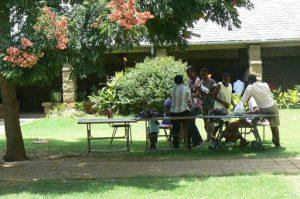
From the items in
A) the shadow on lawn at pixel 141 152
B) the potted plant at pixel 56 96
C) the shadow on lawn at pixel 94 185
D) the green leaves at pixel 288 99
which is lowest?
the shadow on lawn at pixel 141 152

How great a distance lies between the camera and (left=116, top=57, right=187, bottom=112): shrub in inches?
754

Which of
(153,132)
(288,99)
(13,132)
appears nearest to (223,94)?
(153,132)

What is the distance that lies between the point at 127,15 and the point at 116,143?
637 centimetres

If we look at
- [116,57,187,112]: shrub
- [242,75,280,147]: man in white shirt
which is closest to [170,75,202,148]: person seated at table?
[242,75,280,147]: man in white shirt

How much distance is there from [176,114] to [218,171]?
2689 millimetres

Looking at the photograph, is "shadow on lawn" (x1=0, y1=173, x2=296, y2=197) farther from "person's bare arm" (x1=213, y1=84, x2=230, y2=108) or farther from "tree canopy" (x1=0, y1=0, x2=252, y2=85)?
"person's bare arm" (x1=213, y1=84, x2=230, y2=108)

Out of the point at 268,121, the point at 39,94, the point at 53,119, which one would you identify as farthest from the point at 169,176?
the point at 39,94

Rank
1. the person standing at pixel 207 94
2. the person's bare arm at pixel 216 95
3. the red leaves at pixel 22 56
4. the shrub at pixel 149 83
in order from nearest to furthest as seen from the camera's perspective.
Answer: the red leaves at pixel 22 56
the person's bare arm at pixel 216 95
the person standing at pixel 207 94
the shrub at pixel 149 83

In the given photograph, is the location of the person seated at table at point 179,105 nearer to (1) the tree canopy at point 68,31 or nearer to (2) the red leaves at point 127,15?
(1) the tree canopy at point 68,31

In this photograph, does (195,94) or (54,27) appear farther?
(195,94)

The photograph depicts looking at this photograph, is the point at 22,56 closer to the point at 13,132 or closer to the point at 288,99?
the point at 13,132

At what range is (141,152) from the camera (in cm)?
1166

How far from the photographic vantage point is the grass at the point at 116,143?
35.8 ft

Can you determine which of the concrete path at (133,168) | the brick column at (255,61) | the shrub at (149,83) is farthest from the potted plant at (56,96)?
the concrete path at (133,168)
